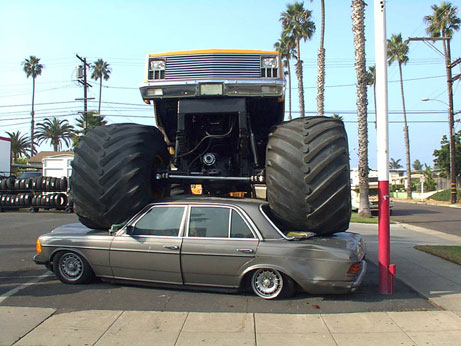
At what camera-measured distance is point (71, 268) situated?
597 cm

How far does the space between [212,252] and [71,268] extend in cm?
219

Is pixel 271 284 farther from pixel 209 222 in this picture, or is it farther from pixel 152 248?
pixel 152 248

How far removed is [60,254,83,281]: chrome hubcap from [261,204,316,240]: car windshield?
107 inches

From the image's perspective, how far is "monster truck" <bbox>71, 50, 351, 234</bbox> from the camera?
17.3 ft

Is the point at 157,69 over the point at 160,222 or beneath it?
over

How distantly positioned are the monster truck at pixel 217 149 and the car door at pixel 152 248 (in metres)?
0.34

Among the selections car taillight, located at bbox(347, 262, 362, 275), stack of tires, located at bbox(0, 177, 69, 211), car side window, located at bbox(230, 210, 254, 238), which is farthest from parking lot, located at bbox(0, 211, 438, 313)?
stack of tires, located at bbox(0, 177, 69, 211)

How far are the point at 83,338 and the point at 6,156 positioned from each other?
3339cm

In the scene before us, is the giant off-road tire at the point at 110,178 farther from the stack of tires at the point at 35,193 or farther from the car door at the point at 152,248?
the stack of tires at the point at 35,193

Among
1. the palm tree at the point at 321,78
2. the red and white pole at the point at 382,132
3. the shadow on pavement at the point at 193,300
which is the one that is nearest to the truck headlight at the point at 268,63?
the red and white pole at the point at 382,132

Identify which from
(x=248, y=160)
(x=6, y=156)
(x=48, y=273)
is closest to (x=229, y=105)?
(x=248, y=160)

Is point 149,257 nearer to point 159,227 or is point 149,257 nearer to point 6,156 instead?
point 159,227

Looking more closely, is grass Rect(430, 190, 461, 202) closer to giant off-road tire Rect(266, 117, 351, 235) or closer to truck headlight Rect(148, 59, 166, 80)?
giant off-road tire Rect(266, 117, 351, 235)

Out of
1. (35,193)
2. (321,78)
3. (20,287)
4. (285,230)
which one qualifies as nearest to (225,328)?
(285,230)
